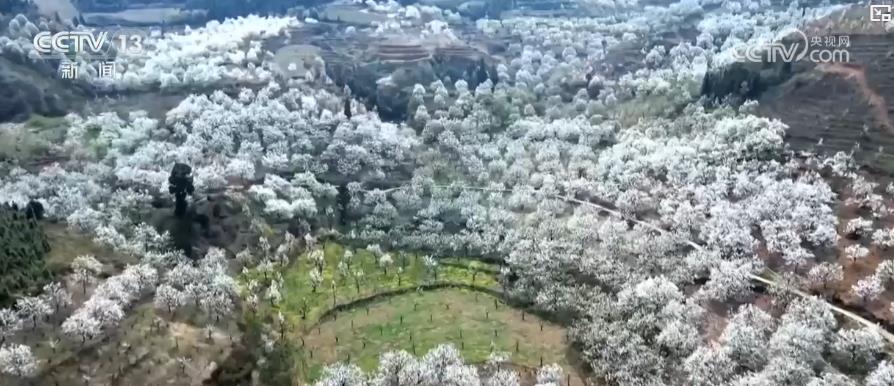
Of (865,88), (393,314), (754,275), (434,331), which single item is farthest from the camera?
(865,88)

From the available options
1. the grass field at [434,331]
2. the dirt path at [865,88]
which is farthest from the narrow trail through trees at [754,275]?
the dirt path at [865,88]

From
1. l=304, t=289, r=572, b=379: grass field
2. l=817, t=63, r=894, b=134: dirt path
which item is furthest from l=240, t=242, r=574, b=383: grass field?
l=817, t=63, r=894, b=134: dirt path

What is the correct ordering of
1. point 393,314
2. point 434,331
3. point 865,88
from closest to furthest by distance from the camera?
1. point 434,331
2. point 393,314
3. point 865,88

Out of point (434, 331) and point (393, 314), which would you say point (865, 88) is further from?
point (393, 314)

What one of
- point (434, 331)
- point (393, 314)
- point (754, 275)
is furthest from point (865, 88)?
point (393, 314)

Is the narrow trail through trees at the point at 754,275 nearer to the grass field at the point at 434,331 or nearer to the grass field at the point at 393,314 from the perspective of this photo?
the grass field at the point at 393,314
